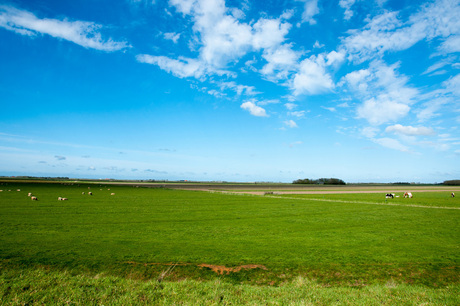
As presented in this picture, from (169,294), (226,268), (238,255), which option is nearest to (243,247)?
(238,255)

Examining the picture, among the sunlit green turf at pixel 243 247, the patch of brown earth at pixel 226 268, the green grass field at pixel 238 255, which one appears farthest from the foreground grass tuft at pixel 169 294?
the patch of brown earth at pixel 226 268

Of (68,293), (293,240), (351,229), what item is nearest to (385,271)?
(293,240)

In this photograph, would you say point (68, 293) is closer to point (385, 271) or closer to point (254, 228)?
point (385, 271)

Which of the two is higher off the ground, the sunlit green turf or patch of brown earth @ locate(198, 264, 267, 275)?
the sunlit green turf

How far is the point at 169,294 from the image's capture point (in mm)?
7652

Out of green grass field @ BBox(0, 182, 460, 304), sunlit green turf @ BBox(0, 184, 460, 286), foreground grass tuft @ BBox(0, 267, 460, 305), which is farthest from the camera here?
sunlit green turf @ BBox(0, 184, 460, 286)

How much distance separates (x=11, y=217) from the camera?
82.5 ft

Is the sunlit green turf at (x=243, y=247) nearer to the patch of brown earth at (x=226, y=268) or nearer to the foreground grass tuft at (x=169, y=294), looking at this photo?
the patch of brown earth at (x=226, y=268)

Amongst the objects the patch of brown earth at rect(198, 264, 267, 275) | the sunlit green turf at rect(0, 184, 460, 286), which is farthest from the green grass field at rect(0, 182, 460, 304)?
the patch of brown earth at rect(198, 264, 267, 275)

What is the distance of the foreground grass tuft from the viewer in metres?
7.05

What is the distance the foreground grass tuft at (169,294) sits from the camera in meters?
7.05

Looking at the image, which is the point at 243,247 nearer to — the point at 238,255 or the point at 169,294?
the point at 238,255

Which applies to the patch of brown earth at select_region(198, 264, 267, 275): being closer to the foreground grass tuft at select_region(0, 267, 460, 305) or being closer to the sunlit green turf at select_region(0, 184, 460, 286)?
the sunlit green turf at select_region(0, 184, 460, 286)

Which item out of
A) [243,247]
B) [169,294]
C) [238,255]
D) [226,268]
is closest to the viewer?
[169,294]
